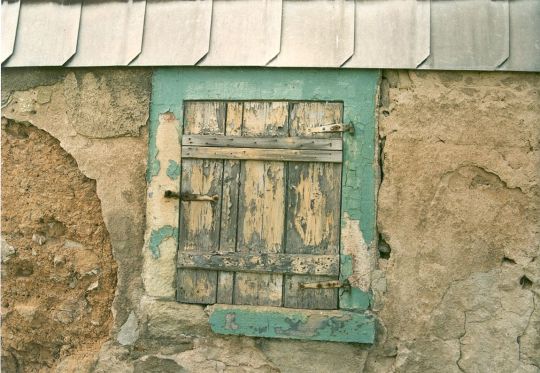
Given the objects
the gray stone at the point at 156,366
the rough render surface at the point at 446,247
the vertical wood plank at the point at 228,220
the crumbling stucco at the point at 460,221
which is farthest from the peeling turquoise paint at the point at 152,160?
the crumbling stucco at the point at 460,221

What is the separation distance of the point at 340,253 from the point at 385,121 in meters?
0.79

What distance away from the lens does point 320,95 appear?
337 centimetres

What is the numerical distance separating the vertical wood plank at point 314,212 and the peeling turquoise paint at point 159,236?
68cm

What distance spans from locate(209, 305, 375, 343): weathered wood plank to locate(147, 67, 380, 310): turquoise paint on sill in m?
0.09

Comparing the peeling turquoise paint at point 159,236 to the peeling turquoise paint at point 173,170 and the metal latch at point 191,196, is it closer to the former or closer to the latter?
the metal latch at point 191,196

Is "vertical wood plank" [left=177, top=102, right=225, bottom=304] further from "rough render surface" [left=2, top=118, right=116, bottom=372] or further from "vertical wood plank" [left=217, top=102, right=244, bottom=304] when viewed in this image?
"rough render surface" [left=2, top=118, right=116, bottom=372]

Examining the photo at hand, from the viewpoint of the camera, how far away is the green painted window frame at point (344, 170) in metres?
3.29

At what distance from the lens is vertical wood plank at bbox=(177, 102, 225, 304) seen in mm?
3428

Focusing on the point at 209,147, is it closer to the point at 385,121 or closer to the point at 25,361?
the point at 385,121

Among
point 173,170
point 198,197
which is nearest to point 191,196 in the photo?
point 198,197

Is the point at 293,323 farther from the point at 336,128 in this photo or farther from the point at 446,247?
the point at 336,128

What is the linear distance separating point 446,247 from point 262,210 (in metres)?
1.05

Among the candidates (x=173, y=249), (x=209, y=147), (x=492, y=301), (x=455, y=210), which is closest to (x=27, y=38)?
(x=209, y=147)

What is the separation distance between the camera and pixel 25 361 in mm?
3637
